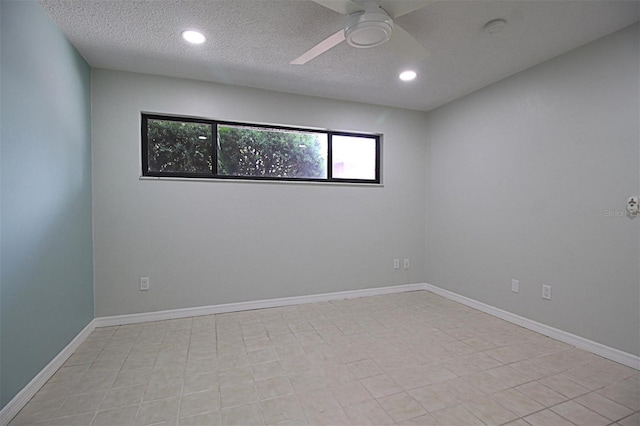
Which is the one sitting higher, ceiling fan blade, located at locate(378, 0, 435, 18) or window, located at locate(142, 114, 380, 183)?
ceiling fan blade, located at locate(378, 0, 435, 18)

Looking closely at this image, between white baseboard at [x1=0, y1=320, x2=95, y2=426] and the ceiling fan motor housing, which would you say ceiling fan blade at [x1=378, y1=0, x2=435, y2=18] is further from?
white baseboard at [x1=0, y1=320, x2=95, y2=426]

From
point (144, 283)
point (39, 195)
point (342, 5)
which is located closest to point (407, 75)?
point (342, 5)

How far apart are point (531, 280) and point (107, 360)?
360 centimetres

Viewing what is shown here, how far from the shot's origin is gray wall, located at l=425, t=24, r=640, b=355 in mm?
2201

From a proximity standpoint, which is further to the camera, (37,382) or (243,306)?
(243,306)

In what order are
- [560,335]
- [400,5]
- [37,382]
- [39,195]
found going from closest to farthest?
1. [400,5]
2. [37,382]
3. [39,195]
4. [560,335]

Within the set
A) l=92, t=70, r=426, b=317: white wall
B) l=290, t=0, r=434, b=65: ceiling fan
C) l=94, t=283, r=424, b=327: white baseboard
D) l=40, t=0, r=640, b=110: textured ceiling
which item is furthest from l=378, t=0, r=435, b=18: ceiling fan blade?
l=94, t=283, r=424, b=327: white baseboard

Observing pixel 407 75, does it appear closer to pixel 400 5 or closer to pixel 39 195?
pixel 400 5

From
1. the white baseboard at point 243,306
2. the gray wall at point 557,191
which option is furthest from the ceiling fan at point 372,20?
the white baseboard at point 243,306

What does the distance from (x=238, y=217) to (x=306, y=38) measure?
6.06 ft

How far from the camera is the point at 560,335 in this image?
2.56 metres

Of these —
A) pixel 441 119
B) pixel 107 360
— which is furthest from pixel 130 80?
pixel 441 119

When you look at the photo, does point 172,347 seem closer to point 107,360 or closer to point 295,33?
point 107,360

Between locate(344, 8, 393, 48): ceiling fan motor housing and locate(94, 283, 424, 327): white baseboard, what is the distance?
106 inches
